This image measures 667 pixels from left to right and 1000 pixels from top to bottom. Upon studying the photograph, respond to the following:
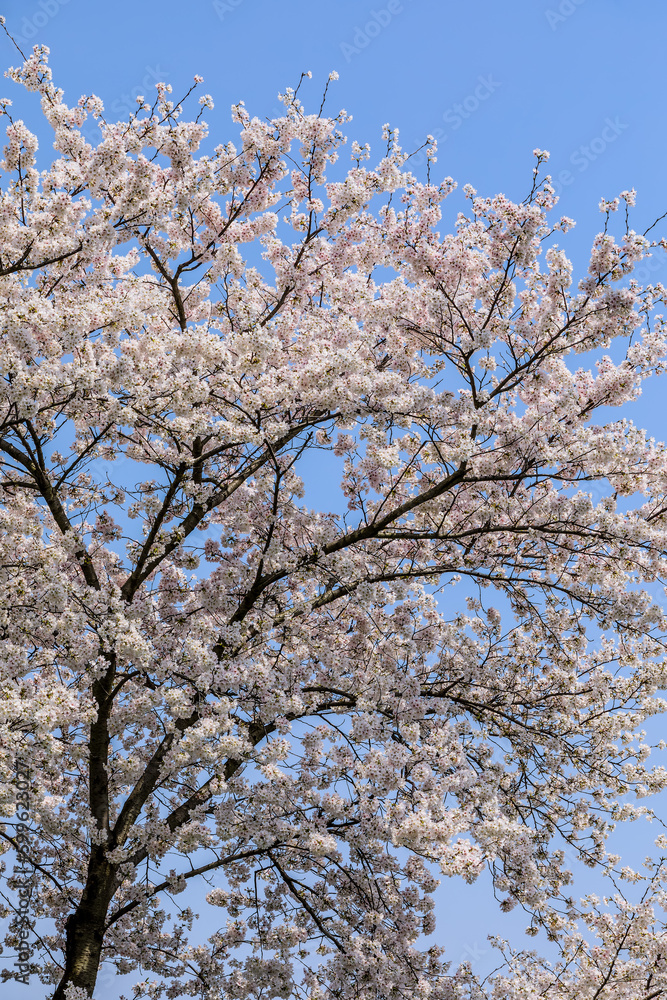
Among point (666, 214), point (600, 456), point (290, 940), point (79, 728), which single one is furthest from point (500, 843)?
point (666, 214)

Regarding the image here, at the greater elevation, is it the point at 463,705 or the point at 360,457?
the point at 360,457

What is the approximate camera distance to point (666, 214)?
31.6ft

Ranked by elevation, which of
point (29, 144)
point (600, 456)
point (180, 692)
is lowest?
point (180, 692)

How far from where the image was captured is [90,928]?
402 inches

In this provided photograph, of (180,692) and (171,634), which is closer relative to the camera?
(180,692)

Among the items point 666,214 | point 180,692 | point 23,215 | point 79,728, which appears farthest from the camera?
point 79,728

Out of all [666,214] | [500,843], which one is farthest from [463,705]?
[666,214]

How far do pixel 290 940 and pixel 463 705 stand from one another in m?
3.87

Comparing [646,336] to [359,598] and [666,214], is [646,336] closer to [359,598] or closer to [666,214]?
[666,214]

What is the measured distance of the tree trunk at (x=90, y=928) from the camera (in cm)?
990

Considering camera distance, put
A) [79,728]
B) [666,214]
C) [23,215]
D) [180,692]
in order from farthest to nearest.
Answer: [79,728], [23,215], [666,214], [180,692]

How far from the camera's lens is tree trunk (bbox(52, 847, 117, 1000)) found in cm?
990

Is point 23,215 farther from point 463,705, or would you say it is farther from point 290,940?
point 290,940

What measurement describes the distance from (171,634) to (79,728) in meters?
2.19
